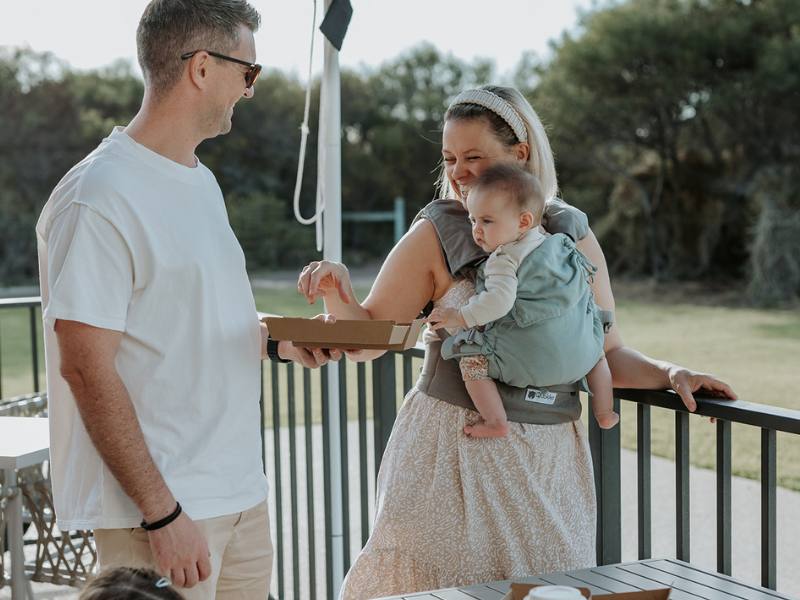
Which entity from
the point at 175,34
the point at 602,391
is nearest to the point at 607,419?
the point at 602,391

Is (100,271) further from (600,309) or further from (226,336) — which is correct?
(600,309)

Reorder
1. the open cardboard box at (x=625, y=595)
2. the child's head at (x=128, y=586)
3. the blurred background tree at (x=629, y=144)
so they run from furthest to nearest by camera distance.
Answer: the blurred background tree at (x=629, y=144)
the open cardboard box at (x=625, y=595)
the child's head at (x=128, y=586)

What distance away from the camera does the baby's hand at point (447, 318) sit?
1.79m

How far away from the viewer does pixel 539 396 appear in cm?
187

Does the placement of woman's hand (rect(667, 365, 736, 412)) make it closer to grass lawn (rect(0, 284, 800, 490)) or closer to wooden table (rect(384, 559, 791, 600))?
wooden table (rect(384, 559, 791, 600))

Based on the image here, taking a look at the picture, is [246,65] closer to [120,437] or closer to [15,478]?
[120,437]

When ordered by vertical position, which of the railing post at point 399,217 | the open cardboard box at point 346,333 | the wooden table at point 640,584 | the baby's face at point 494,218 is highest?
the railing post at point 399,217

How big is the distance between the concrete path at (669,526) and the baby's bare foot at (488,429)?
1.82 meters

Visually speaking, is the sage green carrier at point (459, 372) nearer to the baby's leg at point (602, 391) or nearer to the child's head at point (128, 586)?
Answer: the baby's leg at point (602, 391)

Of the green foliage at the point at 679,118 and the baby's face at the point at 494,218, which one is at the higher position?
the green foliage at the point at 679,118

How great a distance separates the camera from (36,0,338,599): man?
147 centimetres

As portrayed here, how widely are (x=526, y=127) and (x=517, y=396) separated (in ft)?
1.75

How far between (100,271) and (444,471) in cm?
78

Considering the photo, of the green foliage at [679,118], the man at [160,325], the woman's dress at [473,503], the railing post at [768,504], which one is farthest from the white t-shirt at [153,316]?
the green foliage at [679,118]
